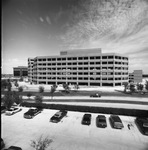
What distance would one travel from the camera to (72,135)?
1276 cm

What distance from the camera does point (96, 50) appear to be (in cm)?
6059

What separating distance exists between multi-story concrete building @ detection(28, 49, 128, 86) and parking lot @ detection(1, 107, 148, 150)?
4047cm

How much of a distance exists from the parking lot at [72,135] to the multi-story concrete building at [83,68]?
40.5m

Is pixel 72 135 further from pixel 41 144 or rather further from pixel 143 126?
pixel 143 126

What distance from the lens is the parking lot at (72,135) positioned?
11.0 meters

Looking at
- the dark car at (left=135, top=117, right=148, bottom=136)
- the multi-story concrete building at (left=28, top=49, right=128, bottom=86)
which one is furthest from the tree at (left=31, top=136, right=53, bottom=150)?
the multi-story concrete building at (left=28, top=49, right=128, bottom=86)

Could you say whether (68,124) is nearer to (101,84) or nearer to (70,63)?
(101,84)

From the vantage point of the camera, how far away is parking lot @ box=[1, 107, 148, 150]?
11.0m

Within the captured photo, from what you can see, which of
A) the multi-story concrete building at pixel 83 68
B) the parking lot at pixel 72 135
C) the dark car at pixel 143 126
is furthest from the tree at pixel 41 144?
the multi-story concrete building at pixel 83 68

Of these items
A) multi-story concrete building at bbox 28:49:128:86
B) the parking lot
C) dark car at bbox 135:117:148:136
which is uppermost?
multi-story concrete building at bbox 28:49:128:86

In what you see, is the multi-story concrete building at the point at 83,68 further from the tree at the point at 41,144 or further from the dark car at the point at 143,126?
the tree at the point at 41,144

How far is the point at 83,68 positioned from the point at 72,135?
157 feet

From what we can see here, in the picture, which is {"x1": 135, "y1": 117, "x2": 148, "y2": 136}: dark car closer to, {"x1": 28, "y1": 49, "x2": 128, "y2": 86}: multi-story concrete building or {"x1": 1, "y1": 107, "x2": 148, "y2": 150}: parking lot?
{"x1": 1, "y1": 107, "x2": 148, "y2": 150}: parking lot

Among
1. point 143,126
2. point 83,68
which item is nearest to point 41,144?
point 143,126
